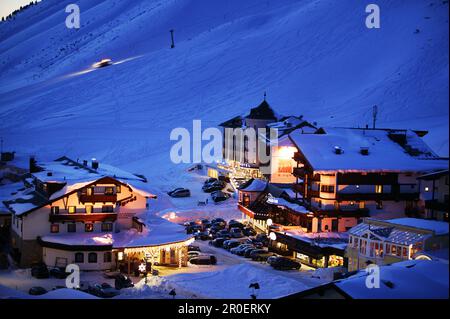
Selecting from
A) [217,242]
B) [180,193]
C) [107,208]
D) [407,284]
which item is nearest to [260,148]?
[180,193]

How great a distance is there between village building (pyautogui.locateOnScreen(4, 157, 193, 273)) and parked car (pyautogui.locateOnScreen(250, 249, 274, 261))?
1.79 meters

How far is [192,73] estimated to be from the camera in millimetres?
60844

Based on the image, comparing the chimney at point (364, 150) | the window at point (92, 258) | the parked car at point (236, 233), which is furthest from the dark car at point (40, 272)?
the chimney at point (364, 150)

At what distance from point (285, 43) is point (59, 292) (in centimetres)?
5562

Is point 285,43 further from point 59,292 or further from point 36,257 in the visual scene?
point 59,292

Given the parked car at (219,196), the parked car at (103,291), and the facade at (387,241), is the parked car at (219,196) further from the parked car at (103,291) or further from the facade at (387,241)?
the parked car at (103,291)

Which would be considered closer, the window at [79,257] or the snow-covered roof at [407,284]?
the snow-covered roof at [407,284]

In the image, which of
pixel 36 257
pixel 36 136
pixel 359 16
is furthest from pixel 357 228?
pixel 359 16

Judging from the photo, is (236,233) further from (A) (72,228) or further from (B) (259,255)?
(A) (72,228)

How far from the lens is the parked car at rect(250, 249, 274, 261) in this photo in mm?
18391

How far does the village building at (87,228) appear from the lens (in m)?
17.1

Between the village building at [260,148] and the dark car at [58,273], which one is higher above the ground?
the village building at [260,148]

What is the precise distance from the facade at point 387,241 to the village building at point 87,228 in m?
4.69
